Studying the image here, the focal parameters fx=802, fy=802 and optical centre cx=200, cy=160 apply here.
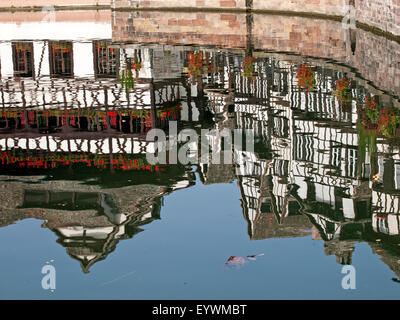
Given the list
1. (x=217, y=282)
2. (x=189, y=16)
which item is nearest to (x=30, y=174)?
(x=217, y=282)

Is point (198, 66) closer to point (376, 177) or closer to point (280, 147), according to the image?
point (280, 147)

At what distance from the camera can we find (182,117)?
52.3 ft

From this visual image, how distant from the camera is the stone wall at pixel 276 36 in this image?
20.9 meters

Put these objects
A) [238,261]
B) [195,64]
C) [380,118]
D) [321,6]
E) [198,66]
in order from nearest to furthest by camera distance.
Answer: [238,261]
[380,118]
[198,66]
[195,64]
[321,6]

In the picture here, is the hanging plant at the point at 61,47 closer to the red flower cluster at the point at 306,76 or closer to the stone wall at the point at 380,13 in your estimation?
the stone wall at the point at 380,13

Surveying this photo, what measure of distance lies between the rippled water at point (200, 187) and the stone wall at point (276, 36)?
1.20 metres

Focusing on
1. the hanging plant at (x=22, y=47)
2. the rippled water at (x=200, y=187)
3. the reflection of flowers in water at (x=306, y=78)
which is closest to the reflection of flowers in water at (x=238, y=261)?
the rippled water at (x=200, y=187)

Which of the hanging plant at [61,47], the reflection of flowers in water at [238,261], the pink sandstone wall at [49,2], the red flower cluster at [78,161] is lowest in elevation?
the reflection of flowers in water at [238,261]

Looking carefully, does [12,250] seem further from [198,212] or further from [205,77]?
[205,77]

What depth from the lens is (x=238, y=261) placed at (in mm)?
7984

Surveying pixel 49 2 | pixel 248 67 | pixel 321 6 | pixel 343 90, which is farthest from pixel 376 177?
pixel 49 2

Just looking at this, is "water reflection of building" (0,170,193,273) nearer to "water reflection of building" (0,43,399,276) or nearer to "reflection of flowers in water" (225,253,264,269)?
"water reflection of building" (0,43,399,276)

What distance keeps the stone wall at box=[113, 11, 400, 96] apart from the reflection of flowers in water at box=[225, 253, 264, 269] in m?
8.96

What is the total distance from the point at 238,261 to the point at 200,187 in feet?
10.2
